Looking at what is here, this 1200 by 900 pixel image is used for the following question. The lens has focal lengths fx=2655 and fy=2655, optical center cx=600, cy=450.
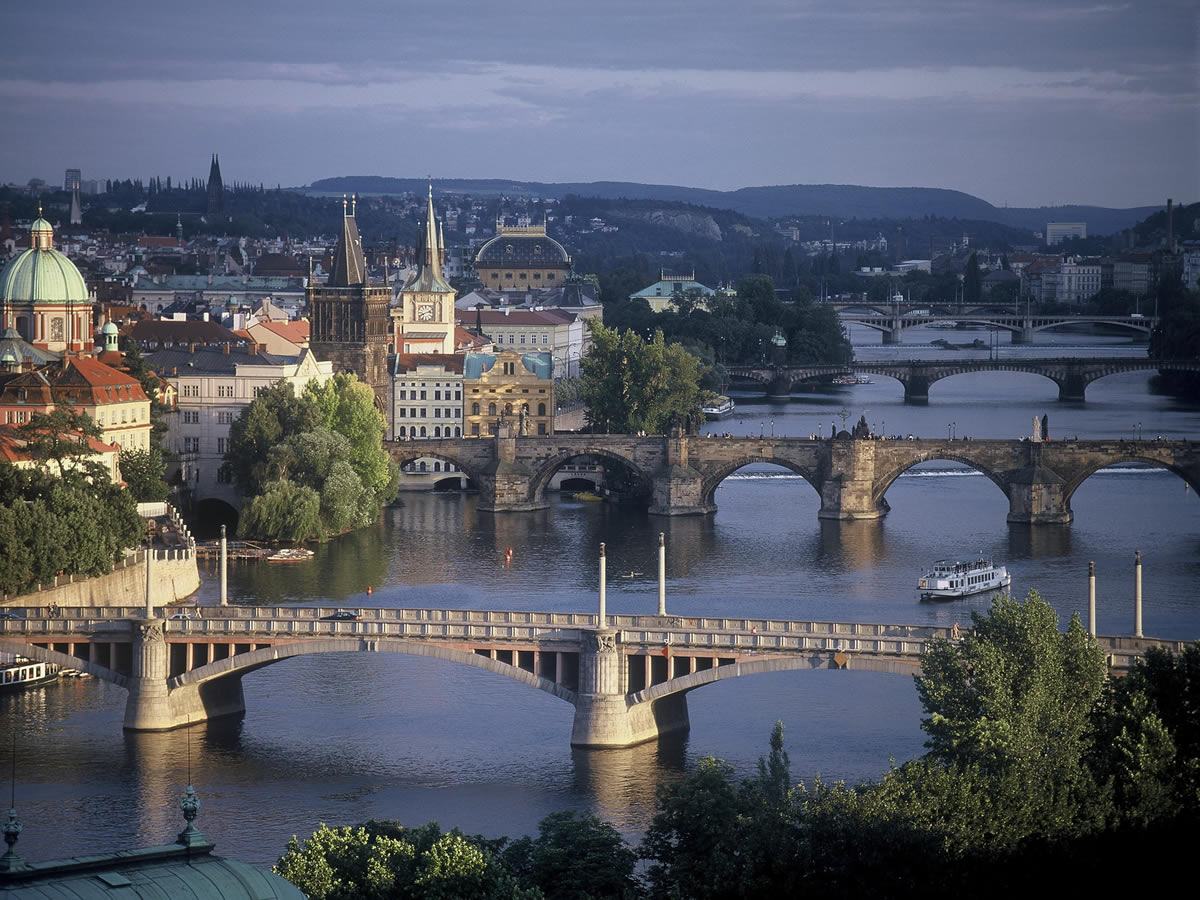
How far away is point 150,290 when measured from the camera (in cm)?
12975

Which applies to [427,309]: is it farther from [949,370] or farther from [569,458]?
[949,370]

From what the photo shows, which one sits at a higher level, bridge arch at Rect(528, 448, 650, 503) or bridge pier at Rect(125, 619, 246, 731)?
bridge arch at Rect(528, 448, 650, 503)

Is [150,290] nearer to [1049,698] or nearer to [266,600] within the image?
[266,600]

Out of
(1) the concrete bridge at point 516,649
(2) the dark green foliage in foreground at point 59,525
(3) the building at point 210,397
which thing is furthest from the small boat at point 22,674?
(3) the building at point 210,397

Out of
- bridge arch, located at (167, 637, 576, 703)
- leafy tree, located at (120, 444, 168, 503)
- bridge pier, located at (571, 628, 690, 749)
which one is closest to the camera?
bridge pier, located at (571, 628, 690, 749)

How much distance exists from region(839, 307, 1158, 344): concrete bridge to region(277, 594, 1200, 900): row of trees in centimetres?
9967

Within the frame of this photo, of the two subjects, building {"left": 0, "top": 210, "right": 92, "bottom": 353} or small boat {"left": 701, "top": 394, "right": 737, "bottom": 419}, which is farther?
small boat {"left": 701, "top": 394, "right": 737, "bottom": 419}

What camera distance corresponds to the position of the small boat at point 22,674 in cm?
4612

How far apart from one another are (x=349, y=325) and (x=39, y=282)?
11.1 m

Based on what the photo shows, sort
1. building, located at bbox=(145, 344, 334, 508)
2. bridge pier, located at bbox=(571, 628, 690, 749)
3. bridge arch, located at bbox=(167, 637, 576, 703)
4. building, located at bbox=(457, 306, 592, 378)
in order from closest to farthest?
bridge pier, located at bbox=(571, 628, 690, 749) → bridge arch, located at bbox=(167, 637, 576, 703) → building, located at bbox=(145, 344, 334, 508) → building, located at bbox=(457, 306, 592, 378)

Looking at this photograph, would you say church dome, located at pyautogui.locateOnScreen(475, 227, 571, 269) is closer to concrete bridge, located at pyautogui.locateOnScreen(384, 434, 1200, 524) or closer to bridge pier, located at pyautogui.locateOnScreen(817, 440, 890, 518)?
concrete bridge, located at pyautogui.locateOnScreen(384, 434, 1200, 524)

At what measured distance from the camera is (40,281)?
73500 millimetres

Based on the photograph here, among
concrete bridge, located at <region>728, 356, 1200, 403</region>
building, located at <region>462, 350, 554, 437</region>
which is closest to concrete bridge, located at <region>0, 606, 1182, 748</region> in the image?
building, located at <region>462, 350, 554, 437</region>

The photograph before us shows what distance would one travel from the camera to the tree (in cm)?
8244
